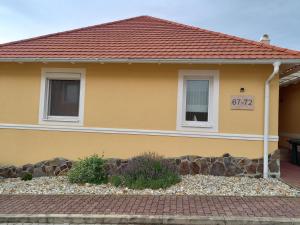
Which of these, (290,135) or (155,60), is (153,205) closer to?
(155,60)

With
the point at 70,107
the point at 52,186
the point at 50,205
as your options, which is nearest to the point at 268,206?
the point at 50,205

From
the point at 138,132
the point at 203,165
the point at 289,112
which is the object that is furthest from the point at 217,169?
the point at 289,112

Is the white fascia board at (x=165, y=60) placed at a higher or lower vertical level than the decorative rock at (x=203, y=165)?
higher

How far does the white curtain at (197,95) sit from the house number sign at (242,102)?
765 millimetres

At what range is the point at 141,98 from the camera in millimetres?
8102

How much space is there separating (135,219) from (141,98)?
398 cm

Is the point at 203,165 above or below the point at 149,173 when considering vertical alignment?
above

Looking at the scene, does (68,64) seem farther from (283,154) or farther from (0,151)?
(283,154)

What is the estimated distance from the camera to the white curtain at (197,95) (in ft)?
26.3

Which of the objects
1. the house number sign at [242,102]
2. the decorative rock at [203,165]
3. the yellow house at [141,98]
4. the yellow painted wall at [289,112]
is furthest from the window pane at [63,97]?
the yellow painted wall at [289,112]

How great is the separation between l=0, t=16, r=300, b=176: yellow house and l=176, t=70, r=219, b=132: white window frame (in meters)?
0.03

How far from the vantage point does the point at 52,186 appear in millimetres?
6965

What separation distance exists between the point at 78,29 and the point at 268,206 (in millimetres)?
8369

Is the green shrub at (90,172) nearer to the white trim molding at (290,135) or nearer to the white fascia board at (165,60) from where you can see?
the white fascia board at (165,60)
